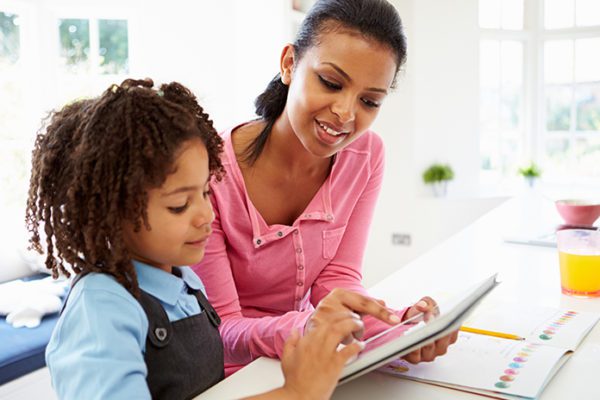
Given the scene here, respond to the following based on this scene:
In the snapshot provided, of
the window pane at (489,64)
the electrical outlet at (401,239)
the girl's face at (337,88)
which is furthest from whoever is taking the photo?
the window pane at (489,64)

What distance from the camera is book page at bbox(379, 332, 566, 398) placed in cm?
98

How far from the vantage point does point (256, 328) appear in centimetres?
123

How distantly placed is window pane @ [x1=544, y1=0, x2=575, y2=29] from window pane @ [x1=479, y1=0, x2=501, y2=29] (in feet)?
1.28

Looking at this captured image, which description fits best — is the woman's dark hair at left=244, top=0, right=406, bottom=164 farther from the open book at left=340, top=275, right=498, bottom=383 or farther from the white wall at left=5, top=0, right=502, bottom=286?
the white wall at left=5, top=0, right=502, bottom=286

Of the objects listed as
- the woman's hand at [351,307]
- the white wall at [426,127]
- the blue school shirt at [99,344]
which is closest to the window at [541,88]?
the white wall at [426,127]

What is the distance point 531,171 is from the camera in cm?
517

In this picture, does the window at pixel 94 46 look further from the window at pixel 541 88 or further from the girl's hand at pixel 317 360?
the girl's hand at pixel 317 360

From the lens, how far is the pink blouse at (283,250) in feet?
4.32

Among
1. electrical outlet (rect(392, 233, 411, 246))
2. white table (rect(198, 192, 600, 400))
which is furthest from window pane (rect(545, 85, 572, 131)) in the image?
white table (rect(198, 192, 600, 400))

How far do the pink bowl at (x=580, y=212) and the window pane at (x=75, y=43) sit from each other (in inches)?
125

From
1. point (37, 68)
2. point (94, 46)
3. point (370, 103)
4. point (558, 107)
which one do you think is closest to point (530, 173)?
point (558, 107)

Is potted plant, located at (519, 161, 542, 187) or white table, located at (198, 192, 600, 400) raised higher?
potted plant, located at (519, 161, 542, 187)

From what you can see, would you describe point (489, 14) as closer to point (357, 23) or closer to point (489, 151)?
point (489, 151)

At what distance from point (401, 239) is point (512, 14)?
2.05 meters
